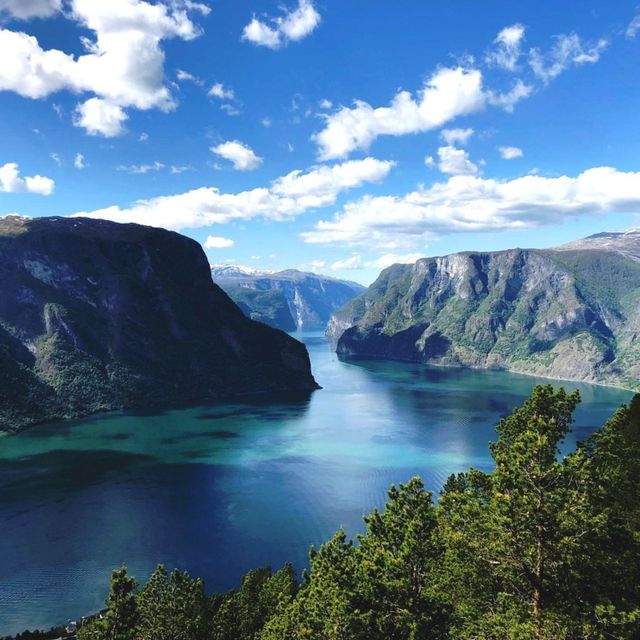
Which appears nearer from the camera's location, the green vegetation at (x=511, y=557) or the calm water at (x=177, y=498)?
the green vegetation at (x=511, y=557)

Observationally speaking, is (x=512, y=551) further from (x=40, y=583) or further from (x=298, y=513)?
(x=298, y=513)

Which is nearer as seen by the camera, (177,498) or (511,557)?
(511,557)

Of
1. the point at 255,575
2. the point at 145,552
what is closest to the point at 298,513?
the point at 145,552

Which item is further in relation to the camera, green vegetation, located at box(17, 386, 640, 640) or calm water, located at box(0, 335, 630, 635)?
calm water, located at box(0, 335, 630, 635)

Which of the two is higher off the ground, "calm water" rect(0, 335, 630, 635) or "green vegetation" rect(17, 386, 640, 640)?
"green vegetation" rect(17, 386, 640, 640)

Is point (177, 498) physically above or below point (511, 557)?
below
